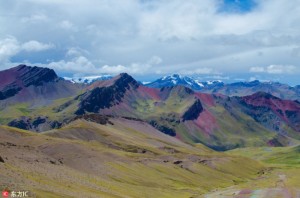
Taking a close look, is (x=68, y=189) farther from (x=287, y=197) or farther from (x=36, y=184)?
(x=287, y=197)

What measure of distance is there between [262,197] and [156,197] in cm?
4778

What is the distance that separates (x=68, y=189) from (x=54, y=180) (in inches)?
455

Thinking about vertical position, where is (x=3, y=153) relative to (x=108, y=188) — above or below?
above

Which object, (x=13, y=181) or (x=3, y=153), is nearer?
(x=13, y=181)

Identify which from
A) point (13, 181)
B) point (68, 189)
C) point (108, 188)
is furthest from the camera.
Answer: point (108, 188)

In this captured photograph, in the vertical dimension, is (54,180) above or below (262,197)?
above

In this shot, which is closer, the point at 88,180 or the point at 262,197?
the point at 88,180

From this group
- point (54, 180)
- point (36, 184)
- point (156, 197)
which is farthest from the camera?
point (156, 197)

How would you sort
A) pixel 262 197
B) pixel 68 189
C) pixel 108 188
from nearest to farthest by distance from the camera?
pixel 68 189, pixel 108 188, pixel 262 197

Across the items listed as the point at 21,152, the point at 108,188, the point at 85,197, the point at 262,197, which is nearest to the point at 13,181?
the point at 85,197

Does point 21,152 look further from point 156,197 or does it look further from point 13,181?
point 13,181

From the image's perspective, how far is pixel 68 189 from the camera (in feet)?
449

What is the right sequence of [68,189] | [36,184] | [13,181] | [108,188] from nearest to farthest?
[13,181]
[36,184]
[68,189]
[108,188]

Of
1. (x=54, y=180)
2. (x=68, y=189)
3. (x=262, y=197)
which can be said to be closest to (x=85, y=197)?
(x=68, y=189)
